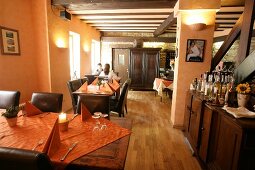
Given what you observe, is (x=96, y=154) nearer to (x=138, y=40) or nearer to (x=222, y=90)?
(x=222, y=90)

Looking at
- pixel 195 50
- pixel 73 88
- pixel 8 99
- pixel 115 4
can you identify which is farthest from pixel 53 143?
pixel 115 4

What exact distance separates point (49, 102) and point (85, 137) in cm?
106

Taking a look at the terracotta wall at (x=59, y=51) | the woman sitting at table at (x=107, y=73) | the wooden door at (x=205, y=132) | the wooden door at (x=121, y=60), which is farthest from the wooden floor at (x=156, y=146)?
the wooden door at (x=121, y=60)

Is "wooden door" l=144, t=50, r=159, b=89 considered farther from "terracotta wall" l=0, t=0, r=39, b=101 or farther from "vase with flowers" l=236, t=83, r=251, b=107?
"vase with flowers" l=236, t=83, r=251, b=107

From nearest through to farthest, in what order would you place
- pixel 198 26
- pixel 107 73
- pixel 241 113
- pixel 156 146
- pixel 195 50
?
pixel 241 113
pixel 156 146
pixel 198 26
pixel 195 50
pixel 107 73

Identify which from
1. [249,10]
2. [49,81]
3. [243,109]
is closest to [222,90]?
[243,109]

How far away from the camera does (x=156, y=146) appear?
8.96 ft

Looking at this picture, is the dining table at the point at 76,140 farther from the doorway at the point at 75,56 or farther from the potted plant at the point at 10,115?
the doorway at the point at 75,56

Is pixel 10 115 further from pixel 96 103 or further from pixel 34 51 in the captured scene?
pixel 34 51

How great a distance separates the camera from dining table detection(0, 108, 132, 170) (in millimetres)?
1071

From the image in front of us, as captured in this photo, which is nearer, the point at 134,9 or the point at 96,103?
the point at 96,103

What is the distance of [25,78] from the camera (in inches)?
129

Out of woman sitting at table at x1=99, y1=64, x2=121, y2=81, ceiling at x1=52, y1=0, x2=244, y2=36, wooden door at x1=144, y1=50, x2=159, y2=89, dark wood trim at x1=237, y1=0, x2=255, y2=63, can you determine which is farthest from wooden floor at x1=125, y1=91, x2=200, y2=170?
wooden door at x1=144, y1=50, x2=159, y2=89

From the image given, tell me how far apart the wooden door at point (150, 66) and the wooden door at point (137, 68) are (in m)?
0.18
